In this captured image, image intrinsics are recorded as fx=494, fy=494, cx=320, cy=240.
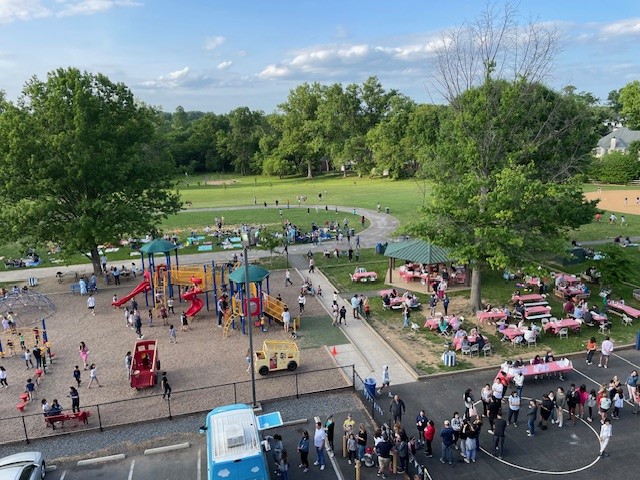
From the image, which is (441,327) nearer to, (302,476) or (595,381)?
(595,381)

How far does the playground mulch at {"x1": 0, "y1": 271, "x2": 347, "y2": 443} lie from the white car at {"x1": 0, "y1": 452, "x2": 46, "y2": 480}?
99.1 inches

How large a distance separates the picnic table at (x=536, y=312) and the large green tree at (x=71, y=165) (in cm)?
2369

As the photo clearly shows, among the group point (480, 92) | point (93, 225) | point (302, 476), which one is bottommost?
point (302, 476)

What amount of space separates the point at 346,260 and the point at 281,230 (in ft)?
43.6

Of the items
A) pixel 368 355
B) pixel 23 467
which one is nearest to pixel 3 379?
pixel 23 467

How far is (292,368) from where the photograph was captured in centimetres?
1980

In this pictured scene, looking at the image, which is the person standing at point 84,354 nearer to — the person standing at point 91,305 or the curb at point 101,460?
the curb at point 101,460

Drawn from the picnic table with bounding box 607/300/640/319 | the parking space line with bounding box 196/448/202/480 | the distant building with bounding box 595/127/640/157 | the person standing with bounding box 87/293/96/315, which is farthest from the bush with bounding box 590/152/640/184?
the parking space line with bounding box 196/448/202/480

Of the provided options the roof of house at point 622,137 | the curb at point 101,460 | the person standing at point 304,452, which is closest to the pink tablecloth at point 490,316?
the person standing at point 304,452

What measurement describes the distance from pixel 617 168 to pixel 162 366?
76.6 meters

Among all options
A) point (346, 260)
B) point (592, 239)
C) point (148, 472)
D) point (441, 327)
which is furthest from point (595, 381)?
point (592, 239)

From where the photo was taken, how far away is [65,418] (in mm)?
16156

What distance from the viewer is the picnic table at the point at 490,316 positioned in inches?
931

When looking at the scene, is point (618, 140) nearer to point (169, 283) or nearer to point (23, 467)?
point (169, 283)
